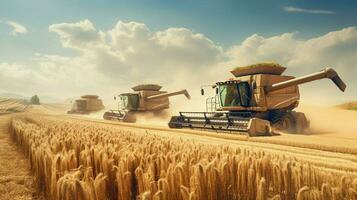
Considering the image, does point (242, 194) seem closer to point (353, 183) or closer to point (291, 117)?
point (353, 183)

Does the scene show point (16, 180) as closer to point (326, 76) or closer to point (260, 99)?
point (260, 99)

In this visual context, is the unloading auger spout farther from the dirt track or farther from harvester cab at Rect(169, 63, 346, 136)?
the dirt track

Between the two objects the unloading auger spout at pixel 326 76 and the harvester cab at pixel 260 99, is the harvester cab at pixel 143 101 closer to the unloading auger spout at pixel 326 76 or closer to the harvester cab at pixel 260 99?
the harvester cab at pixel 260 99

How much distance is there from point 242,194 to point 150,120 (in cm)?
2588

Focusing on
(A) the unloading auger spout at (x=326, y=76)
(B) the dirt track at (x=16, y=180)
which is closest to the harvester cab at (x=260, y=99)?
(A) the unloading auger spout at (x=326, y=76)

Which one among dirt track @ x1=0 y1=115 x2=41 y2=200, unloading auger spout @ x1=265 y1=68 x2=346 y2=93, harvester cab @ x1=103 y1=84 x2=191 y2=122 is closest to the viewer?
dirt track @ x1=0 y1=115 x2=41 y2=200

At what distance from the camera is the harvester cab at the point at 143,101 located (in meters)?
29.8

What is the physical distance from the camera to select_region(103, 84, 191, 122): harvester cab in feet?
97.8

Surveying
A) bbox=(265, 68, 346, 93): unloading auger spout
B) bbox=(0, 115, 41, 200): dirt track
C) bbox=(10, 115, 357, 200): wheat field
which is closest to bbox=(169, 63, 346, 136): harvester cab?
bbox=(265, 68, 346, 93): unloading auger spout

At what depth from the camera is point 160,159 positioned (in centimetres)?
402

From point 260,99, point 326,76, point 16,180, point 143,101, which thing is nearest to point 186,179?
point 16,180

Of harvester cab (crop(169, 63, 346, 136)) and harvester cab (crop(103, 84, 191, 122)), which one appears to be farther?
harvester cab (crop(103, 84, 191, 122))

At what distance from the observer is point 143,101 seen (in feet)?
98.9

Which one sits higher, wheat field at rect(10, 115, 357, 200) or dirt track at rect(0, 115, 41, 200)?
wheat field at rect(10, 115, 357, 200)
